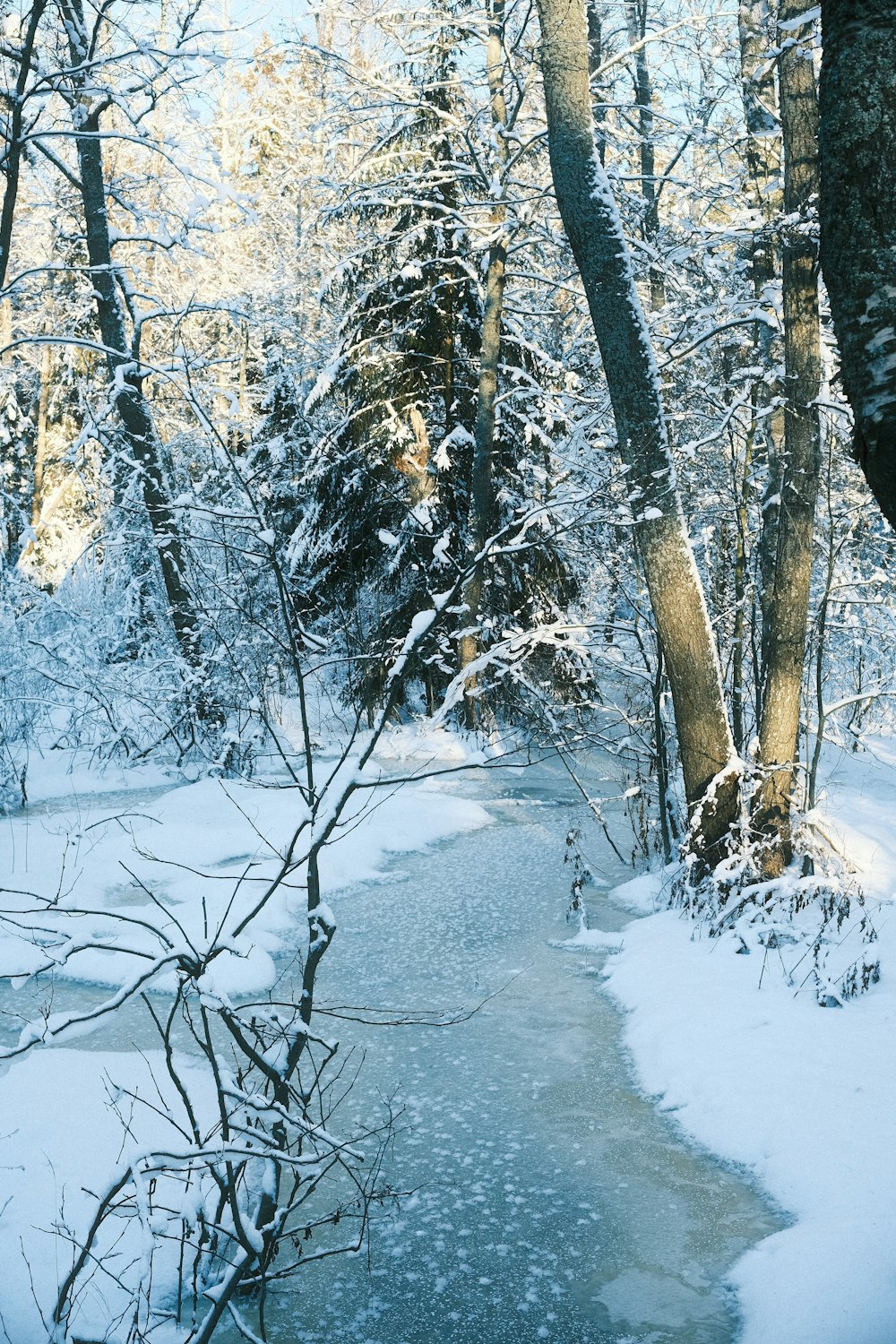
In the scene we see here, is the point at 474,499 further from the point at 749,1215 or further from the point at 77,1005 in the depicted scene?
the point at 749,1215

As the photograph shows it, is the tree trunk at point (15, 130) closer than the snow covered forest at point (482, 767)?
No

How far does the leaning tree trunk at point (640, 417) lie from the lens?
253 inches

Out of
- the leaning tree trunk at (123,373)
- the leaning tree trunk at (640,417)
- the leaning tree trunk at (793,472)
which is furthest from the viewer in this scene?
the leaning tree trunk at (123,373)

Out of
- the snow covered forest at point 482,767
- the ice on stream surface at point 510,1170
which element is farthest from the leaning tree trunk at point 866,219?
the ice on stream surface at point 510,1170

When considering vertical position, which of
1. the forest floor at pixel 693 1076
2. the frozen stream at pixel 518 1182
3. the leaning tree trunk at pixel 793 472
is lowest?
the frozen stream at pixel 518 1182

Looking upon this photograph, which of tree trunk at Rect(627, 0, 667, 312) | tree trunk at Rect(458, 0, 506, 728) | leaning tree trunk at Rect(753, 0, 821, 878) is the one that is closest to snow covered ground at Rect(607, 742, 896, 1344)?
leaning tree trunk at Rect(753, 0, 821, 878)

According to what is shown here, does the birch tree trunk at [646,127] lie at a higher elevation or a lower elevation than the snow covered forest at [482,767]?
higher

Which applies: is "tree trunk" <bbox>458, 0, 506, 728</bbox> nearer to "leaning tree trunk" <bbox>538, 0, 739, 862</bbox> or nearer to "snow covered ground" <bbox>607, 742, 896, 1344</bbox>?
"leaning tree trunk" <bbox>538, 0, 739, 862</bbox>

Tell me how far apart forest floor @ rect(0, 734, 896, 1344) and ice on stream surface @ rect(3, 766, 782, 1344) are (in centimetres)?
8

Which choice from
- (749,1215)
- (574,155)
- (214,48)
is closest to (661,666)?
(574,155)

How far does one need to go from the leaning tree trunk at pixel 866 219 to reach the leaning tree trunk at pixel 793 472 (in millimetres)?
4601

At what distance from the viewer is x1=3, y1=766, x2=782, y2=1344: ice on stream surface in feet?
11.1

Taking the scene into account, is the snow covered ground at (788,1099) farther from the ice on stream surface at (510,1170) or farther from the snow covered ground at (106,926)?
the snow covered ground at (106,926)

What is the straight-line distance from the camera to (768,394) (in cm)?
805
